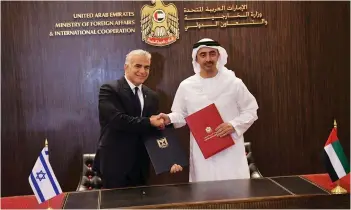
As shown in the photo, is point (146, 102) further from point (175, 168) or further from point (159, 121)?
point (175, 168)

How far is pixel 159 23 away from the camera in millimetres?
3707

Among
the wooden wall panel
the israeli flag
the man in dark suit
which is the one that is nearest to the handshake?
the man in dark suit

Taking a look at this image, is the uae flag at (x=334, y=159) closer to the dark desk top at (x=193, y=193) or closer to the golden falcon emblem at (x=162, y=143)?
the dark desk top at (x=193, y=193)

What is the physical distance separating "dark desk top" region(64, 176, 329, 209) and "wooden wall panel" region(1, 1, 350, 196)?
174cm

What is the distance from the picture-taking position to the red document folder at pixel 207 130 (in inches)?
104

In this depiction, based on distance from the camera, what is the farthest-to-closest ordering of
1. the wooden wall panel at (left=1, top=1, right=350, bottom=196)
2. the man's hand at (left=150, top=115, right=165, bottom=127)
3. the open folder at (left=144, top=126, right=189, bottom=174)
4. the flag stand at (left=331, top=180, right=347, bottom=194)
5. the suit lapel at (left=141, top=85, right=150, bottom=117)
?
the wooden wall panel at (left=1, top=1, right=350, bottom=196) < the suit lapel at (left=141, top=85, right=150, bottom=117) < the man's hand at (left=150, top=115, right=165, bottom=127) < the open folder at (left=144, top=126, right=189, bottom=174) < the flag stand at (left=331, top=180, right=347, bottom=194)

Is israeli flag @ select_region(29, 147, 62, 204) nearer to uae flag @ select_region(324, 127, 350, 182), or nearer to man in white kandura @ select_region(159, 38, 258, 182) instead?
man in white kandura @ select_region(159, 38, 258, 182)

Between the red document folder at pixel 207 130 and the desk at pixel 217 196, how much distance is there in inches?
20.8

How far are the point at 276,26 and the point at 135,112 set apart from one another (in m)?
2.05

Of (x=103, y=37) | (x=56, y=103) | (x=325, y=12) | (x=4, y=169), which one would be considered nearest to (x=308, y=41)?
(x=325, y=12)

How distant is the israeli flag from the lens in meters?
1.81

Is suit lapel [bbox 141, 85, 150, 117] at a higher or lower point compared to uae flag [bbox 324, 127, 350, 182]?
higher

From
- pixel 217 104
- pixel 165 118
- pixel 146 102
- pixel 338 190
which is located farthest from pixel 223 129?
pixel 338 190

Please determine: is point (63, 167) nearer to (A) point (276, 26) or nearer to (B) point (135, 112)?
(B) point (135, 112)
